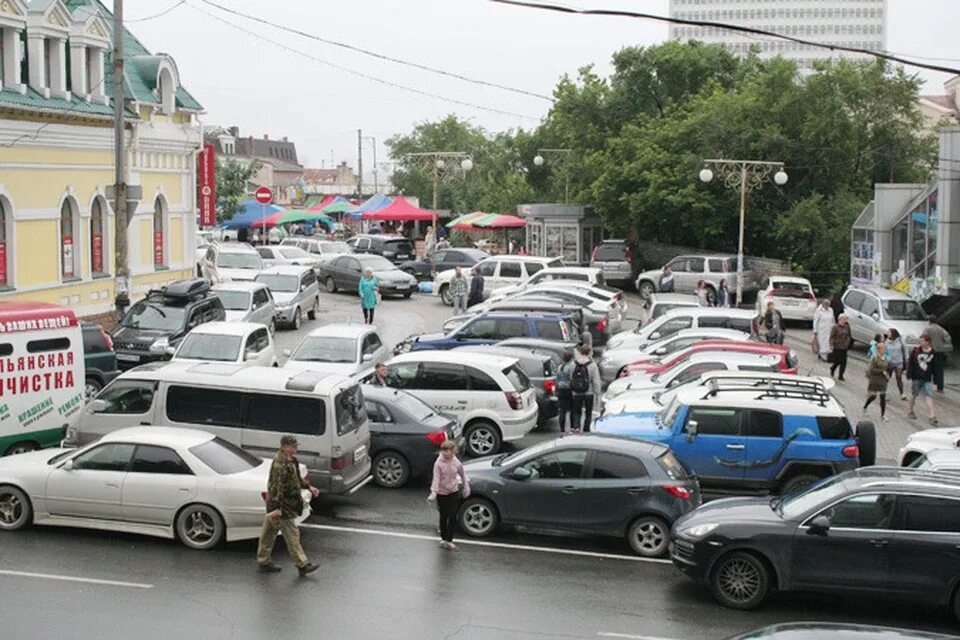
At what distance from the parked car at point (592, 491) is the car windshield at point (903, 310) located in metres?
17.8

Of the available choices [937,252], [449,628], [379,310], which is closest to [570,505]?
[449,628]

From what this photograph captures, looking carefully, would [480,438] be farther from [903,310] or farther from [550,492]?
[903,310]

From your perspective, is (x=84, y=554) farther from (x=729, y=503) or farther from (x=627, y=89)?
(x=627, y=89)

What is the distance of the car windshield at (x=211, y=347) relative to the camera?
22.5 m

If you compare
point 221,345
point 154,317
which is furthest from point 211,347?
point 154,317

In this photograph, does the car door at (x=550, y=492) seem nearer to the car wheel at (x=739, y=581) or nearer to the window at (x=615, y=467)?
the window at (x=615, y=467)

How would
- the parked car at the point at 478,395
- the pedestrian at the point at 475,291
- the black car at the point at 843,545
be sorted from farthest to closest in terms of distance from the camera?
the pedestrian at the point at 475,291
the parked car at the point at 478,395
the black car at the point at 843,545

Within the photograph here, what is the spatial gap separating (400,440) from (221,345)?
6884 mm

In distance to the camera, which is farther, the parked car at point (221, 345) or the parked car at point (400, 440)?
the parked car at point (221, 345)

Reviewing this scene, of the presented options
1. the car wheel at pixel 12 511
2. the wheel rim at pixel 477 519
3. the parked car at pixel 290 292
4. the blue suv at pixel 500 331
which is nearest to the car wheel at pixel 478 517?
the wheel rim at pixel 477 519

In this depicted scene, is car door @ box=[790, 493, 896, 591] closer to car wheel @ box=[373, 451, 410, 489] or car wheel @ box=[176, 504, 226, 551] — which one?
car wheel @ box=[176, 504, 226, 551]

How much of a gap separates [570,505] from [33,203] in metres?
18.2

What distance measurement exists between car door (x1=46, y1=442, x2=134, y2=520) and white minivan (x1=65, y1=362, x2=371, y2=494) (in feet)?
6.93

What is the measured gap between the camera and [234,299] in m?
29.5
